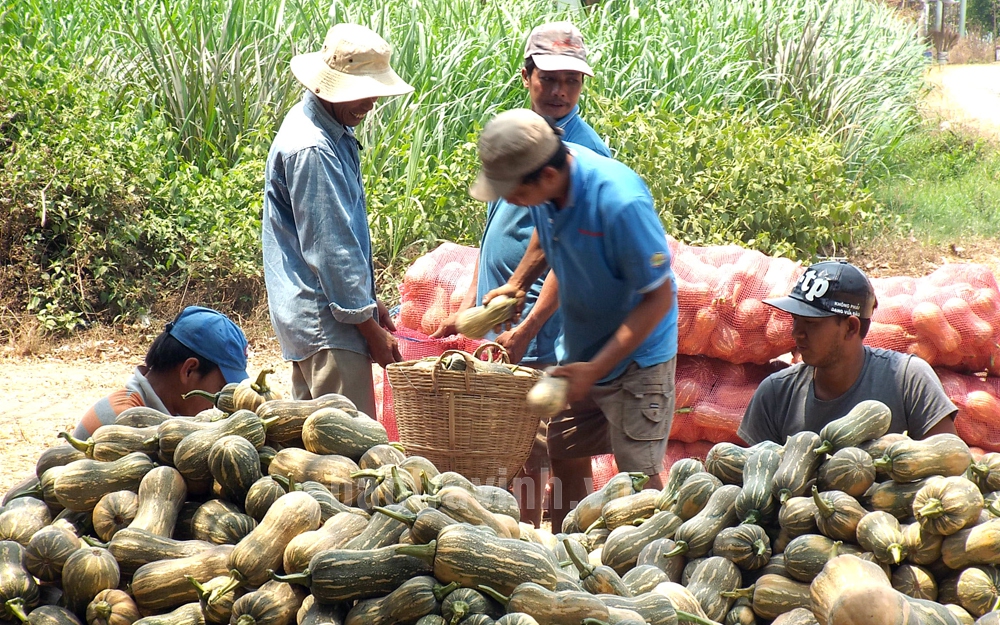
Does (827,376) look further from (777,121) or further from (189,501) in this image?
(777,121)

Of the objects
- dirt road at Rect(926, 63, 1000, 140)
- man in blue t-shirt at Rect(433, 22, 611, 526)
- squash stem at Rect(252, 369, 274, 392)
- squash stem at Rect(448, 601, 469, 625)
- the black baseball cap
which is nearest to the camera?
squash stem at Rect(448, 601, 469, 625)

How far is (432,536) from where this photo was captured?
7.05ft

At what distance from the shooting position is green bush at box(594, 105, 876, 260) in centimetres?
848

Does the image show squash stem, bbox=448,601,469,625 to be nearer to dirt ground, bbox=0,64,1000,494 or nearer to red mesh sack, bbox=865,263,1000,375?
red mesh sack, bbox=865,263,1000,375

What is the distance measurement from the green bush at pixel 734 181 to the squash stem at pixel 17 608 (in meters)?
6.60

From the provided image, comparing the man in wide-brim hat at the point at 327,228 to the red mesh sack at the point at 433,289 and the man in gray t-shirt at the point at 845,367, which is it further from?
the man in gray t-shirt at the point at 845,367

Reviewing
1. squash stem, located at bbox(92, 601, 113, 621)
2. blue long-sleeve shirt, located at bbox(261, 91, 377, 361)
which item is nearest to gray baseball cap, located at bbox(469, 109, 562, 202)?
blue long-sleeve shirt, located at bbox(261, 91, 377, 361)

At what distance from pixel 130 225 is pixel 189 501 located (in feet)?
20.3

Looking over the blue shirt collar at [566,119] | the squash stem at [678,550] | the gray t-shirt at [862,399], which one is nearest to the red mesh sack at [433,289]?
the blue shirt collar at [566,119]

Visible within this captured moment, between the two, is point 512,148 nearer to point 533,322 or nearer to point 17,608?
point 533,322

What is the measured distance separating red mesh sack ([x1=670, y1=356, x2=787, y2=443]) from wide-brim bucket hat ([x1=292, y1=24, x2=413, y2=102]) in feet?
6.51

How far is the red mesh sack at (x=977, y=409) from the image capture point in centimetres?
476

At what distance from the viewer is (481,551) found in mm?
2068

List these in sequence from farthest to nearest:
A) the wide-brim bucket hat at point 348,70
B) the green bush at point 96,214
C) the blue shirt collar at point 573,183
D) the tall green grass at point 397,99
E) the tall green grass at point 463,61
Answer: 1. the tall green grass at point 463,61
2. the tall green grass at point 397,99
3. the green bush at point 96,214
4. the wide-brim bucket hat at point 348,70
5. the blue shirt collar at point 573,183
